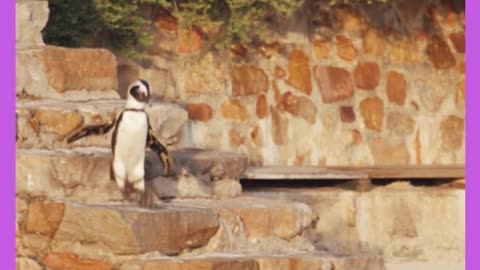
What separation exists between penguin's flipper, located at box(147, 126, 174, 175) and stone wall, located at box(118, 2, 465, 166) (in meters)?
2.30

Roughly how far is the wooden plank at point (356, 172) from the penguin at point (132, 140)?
92.5 inches

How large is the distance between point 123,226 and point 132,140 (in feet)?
1.48

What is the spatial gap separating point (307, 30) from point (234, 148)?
101 centimetres

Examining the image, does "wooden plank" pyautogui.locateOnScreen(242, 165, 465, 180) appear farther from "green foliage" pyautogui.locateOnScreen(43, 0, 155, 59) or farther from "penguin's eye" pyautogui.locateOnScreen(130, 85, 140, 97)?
"penguin's eye" pyautogui.locateOnScreen(130, 85, 140, 97)

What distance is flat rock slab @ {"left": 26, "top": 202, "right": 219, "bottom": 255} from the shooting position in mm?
6473

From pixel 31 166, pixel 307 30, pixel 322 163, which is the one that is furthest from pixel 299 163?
pixel 31 166

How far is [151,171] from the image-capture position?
7.12 meters

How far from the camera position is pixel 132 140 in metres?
6.70

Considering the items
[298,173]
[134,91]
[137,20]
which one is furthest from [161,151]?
[298,173]

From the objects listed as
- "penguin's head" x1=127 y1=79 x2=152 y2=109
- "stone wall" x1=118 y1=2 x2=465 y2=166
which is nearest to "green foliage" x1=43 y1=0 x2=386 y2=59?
"stone wall" x1=118 y1=2 x2=465 y2=166

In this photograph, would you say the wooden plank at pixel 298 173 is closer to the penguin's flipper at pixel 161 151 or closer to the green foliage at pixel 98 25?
the green foliage at pixel 98 25

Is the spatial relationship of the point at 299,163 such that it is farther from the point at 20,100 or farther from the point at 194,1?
the point at 20,100

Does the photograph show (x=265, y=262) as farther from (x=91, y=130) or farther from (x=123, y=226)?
(x=91, y=130)

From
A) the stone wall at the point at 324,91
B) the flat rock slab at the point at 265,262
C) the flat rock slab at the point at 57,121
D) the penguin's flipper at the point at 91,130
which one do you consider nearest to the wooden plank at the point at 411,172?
the stone wall at the point at 324,91
